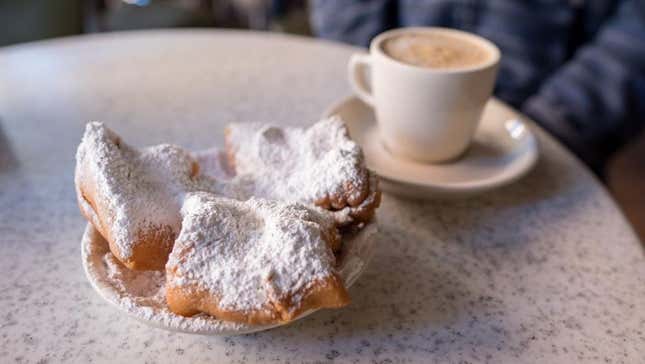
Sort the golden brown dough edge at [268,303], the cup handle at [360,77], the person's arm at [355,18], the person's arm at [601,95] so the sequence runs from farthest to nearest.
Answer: the person's arm at [355,18]
the person's arm at [601,95]
the cup handle at [360,77]
the golden brown dough edge at [268,303]

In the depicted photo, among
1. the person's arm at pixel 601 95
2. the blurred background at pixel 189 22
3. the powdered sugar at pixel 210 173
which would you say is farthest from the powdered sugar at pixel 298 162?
the blurred background at pixel 189 22

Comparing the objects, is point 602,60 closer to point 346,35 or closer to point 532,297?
point 346,35

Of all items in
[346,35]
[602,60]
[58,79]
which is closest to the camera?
[58,79]

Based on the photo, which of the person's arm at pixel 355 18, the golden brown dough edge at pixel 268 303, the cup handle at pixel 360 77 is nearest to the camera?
the golden brown dough edge at pixel 268 303

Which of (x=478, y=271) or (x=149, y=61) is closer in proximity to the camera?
(x=478, y=271)

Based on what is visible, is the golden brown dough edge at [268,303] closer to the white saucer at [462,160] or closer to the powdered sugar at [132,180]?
the powdered sugar at [132,180]

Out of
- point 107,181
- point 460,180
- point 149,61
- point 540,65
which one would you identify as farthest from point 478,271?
point 540,65

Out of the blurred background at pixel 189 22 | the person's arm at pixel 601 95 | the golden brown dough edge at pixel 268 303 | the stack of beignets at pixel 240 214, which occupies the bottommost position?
the blurred background at pixel 189 22
